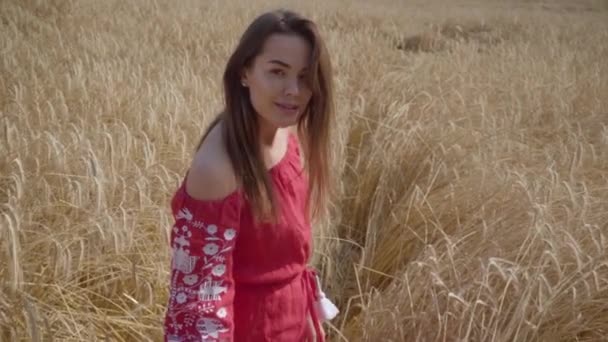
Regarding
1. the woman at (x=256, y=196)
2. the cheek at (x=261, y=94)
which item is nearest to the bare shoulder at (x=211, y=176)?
the woman at (x=256, y=196)

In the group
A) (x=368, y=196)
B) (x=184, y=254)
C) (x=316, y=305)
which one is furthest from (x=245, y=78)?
(x=368, y=196)

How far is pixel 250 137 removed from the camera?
917 mm

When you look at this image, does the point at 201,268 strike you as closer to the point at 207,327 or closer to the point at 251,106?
the point at 207,327

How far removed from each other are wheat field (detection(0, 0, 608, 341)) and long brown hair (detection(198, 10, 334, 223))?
42cm

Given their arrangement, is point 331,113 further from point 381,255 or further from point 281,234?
point 381,255

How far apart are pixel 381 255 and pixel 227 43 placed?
3.15m

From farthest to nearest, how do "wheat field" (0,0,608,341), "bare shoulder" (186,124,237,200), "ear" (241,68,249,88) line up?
1. "wheat field" (0,0,608,341)
2. "ear" (241,68,249,88)
3. "bare shoulder" (186,124,237,200)

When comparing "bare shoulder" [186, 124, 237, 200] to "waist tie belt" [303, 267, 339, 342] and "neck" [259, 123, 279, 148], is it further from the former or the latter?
"waist tie belt" [303, 267, 339, 342]

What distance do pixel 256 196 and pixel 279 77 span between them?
0.67 ft

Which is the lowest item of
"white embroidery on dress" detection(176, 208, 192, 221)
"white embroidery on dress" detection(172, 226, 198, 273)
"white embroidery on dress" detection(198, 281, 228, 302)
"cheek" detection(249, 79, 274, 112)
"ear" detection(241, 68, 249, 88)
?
"white embroidery on dress" detection(198, 281, 228, 302)

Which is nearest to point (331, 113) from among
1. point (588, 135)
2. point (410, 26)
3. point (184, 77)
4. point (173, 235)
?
point (173, 235)

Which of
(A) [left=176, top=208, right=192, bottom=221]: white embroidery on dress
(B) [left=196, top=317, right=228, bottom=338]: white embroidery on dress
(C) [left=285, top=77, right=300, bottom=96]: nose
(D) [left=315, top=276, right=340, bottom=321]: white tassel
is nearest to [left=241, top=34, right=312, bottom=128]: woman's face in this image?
(C) [left=285, top=77, right=300, bottom=96]: nose

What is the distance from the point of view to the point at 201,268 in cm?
86

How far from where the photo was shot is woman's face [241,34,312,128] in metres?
0.92
